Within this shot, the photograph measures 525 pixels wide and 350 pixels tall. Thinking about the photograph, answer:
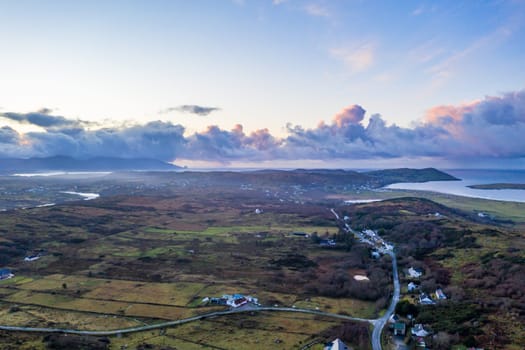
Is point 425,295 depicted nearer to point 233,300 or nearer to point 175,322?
point 233,300

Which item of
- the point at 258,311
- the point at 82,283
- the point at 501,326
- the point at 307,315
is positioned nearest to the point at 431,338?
the point at 501,326

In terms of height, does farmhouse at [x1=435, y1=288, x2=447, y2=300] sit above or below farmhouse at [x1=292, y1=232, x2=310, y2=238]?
above

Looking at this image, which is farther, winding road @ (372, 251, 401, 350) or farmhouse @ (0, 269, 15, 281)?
farmhouse @ (0, 269, 15, 281)

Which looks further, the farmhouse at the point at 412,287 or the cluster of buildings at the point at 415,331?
the farmhouse at the point at 412,287

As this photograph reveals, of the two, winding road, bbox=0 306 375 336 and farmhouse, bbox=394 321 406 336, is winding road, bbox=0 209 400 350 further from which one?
farmhouse, bbox=394 321 406 336

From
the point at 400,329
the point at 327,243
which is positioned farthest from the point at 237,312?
the point at 327,243

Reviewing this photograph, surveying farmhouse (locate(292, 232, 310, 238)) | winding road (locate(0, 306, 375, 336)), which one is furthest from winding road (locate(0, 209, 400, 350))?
farmhouse (locate(292, 232, 310, 238))

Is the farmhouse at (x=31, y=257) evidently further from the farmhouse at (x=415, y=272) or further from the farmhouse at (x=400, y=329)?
the farmhouse at (x=415, y=272)

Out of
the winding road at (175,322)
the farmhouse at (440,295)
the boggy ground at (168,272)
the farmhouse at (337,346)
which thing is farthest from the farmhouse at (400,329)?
the farmhouse at (440,295)

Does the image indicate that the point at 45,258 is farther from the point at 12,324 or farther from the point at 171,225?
the point at 171,225
